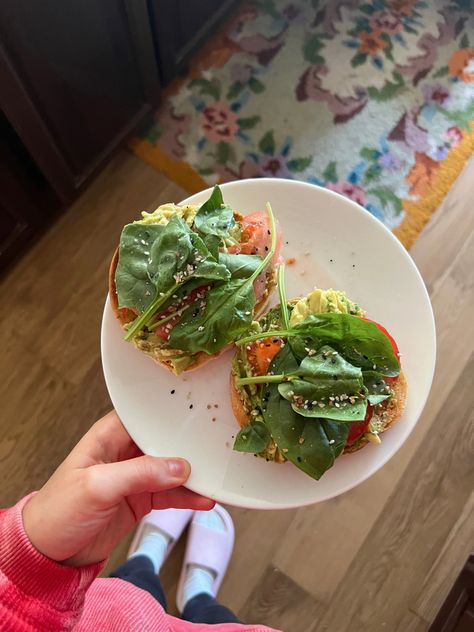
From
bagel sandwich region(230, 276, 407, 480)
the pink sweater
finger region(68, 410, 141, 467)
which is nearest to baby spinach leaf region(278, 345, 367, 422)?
bagel sandwich region(230, 276, 407, 480)

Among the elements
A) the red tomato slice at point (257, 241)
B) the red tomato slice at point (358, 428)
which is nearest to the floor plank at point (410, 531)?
the red tomato slice at point (358, 428)

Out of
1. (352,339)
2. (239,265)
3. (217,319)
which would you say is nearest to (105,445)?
(217,319)

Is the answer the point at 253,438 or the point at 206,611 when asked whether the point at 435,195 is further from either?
the point at 206,611

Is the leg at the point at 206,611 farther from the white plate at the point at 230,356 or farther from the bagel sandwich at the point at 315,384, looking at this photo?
the bagel sandwich at the point at 315,384

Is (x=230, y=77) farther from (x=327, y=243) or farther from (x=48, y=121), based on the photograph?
(x=327, y=243)

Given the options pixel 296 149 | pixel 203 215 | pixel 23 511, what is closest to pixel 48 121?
pixel 203 215
